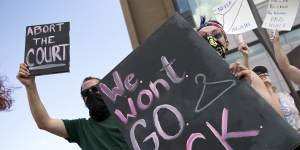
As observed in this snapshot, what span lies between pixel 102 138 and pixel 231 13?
246 centimetres

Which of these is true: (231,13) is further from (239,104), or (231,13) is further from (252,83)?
(239,104)

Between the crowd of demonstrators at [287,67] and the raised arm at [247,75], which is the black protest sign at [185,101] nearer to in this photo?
the raised arm at [247,75]

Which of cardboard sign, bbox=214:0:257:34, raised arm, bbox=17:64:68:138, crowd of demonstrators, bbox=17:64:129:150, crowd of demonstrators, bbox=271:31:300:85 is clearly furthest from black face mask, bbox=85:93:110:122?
cardboard sign, bbox=214:0:257:34

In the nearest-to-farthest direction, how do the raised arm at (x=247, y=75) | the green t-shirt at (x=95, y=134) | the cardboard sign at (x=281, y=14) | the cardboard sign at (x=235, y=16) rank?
the raised arm at (x=247, y=75), the green t-shirt at (x=95, y=134), the cardboard sign at (x=281, y=14), the cardboard sign at (x=235, y=16)

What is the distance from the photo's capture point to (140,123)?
8.36ft

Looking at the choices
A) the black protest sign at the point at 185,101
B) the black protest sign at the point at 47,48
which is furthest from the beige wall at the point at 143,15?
the black protest sign at the point at 185,101

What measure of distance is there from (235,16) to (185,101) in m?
2.94

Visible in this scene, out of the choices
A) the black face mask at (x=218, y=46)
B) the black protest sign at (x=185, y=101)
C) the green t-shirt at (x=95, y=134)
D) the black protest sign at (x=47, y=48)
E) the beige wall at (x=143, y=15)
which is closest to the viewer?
the black protest sign at (x=185, y=101)

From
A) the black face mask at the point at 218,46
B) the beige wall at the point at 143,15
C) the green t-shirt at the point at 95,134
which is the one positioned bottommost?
the green t-shirt at the point at 95,134

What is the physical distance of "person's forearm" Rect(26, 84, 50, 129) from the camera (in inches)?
138

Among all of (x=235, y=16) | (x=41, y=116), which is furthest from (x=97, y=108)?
(x=235, y=16)

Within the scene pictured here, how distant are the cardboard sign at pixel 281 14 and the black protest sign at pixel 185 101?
8.26ft

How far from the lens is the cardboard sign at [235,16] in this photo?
506 cm

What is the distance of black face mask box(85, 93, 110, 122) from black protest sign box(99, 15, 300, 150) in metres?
0.83
